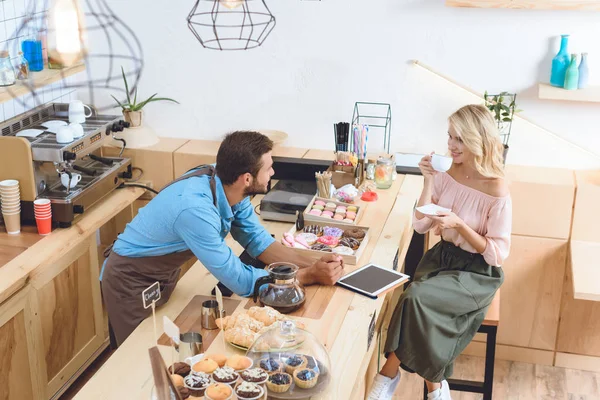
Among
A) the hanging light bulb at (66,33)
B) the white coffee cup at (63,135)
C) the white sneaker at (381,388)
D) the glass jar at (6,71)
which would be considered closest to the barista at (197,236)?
the white sneaker at (381,388)

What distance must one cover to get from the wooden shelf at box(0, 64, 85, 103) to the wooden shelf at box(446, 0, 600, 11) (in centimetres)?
214

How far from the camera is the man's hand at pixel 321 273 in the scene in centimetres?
289

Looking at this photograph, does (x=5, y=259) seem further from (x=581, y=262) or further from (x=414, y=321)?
(x=581, y=262)

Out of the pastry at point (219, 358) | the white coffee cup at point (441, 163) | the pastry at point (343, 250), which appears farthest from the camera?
the white coffee cup at point (441, 163)

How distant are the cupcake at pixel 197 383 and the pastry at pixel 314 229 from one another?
1.28 m

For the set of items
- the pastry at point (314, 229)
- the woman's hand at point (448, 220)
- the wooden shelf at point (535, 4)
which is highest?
the wooden shelf at point (535, 4)

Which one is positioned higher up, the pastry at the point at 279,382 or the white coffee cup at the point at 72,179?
the white coffee cup at the point at 72,179

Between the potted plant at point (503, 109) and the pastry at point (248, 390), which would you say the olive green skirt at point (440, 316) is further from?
the pastry at point (248, 390)

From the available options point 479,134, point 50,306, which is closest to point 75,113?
point 50,306

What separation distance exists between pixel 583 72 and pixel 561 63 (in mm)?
119

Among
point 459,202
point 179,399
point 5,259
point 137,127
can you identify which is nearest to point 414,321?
point 459,202

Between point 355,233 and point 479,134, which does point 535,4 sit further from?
point 355,233

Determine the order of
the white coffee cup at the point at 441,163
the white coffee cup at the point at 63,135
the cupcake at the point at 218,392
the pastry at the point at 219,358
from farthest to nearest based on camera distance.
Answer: the white coffee cup at the point at 63,135
the white coffee cup at the point at 441,163
the pastry at the point at 219,358
the cupcake at the point at 218,392

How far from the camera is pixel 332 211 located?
3.57m
